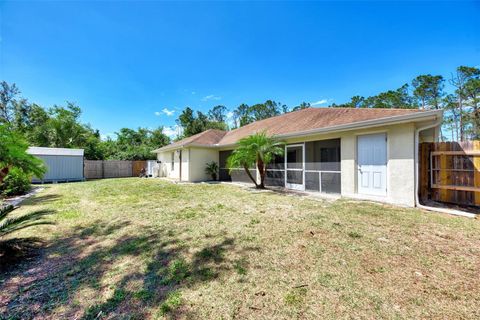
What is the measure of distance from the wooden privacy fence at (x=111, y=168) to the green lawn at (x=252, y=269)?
17580 millimetres

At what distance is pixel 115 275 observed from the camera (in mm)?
2762

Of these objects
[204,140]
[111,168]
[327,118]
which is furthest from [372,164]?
[111,168]

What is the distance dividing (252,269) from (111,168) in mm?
22505

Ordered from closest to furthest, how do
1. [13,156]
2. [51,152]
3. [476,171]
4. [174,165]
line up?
[13,156]
[476,171]
[51,152]
[174,165]

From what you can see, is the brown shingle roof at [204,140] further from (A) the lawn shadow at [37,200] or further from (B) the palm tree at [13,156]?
(B) the palm tree at [13,156]

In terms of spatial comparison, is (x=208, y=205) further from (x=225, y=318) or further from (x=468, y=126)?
(x=468, y=126)

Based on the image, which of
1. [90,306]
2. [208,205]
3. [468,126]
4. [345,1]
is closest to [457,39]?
[345,1]

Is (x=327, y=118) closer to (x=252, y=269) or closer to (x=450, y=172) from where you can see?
(x=450, y=172)

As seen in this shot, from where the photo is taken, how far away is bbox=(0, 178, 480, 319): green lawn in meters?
2.10

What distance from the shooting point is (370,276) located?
103 inches

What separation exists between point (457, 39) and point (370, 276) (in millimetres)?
11839

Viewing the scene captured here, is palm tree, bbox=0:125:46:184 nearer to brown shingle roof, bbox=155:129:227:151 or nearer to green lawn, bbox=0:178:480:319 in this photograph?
green lawn, bbox=0:178:480:319

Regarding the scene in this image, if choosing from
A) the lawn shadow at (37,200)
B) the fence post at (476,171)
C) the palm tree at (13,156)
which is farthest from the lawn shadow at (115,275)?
the fence post at (476,171)

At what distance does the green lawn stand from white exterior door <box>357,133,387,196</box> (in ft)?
6.39
